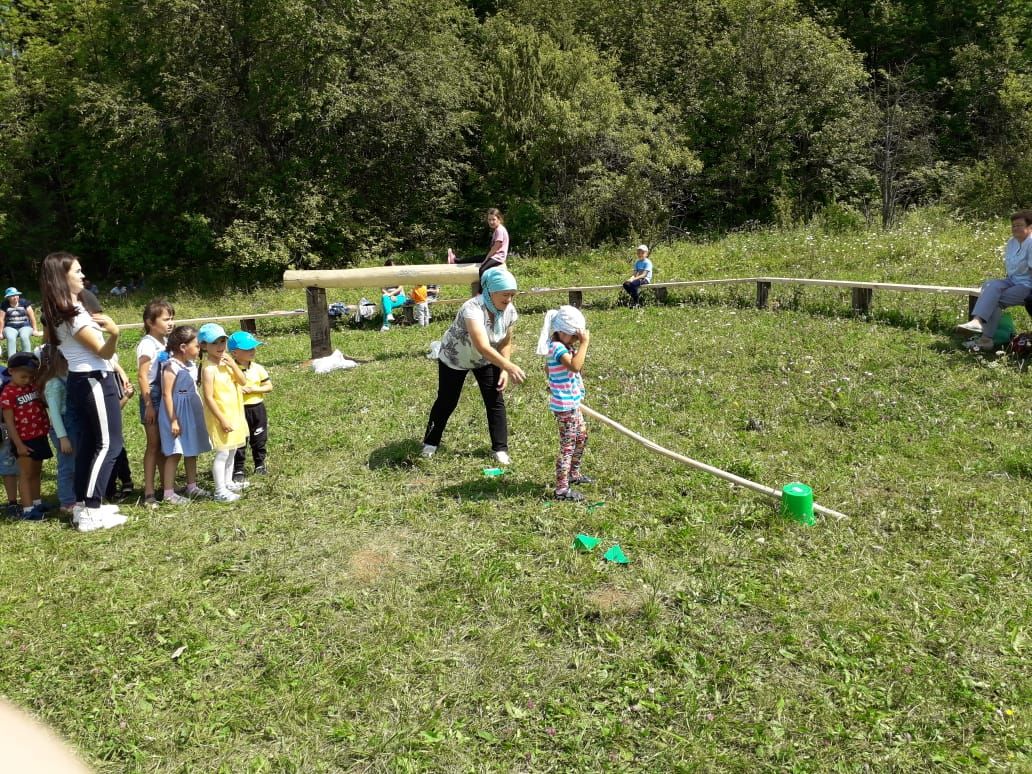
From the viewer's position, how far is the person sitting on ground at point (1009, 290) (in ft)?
28.7

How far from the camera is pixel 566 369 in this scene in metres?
5.48

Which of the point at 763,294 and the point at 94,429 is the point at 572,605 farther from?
the point at 763,294

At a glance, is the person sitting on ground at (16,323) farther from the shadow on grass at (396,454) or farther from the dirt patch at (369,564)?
the dirt patch at (369,564)

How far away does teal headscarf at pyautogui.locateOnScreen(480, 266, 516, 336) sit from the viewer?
240 inches

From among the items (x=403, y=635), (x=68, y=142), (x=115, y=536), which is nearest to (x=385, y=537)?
(x=403, y=635)

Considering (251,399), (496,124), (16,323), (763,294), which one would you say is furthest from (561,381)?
(496,124)

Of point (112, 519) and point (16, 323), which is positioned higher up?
point (16, 323)

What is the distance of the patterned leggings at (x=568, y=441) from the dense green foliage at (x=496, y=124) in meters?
17.2

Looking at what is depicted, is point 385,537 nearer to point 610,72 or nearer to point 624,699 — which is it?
point 624,699

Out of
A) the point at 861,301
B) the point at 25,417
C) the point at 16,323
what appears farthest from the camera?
the point at 16,323

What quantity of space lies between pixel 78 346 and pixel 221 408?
3.72ft

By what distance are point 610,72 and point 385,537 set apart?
2506 cm

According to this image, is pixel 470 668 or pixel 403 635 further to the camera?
pixel 403 635

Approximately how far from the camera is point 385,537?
525cm
